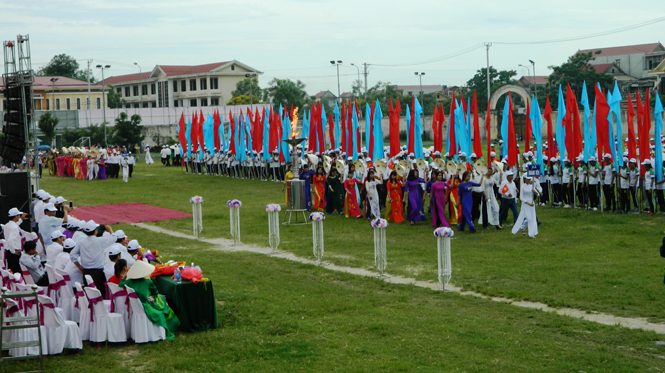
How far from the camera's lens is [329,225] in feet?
66.1

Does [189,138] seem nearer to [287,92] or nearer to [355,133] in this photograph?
[355,133]

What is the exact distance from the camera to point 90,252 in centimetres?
1058

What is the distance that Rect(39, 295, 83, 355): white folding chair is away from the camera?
8.73 metres

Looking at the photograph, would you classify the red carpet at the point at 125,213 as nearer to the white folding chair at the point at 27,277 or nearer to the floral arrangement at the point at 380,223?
the white folding chair at the point at 27,277

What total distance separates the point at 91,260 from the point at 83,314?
1549 millimetres

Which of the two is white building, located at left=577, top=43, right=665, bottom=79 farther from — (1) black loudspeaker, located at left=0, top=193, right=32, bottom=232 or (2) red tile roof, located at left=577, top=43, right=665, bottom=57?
(1) black loudspeaker, located at left=0, top=193, right=32, bottom=232

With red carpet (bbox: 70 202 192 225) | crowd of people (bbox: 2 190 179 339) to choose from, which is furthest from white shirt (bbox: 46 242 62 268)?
red carpet (bbox: 70 202 192 225)

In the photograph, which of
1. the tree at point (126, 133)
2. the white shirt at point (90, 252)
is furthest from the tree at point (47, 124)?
the white shirt at point (90, 252)

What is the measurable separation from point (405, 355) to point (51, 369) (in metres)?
4.32

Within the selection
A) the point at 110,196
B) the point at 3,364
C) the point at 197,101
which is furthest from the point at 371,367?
the point at 197,101

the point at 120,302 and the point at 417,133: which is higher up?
the point at 417,133

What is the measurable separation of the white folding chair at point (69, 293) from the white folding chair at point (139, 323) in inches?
35.6

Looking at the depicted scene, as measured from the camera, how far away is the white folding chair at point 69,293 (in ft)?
31.3

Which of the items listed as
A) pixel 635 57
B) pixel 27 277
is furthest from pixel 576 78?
pixel 27 277
